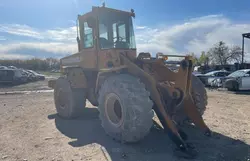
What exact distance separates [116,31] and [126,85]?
7.58 ft

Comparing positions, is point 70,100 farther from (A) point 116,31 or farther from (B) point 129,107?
(B) point 129,107

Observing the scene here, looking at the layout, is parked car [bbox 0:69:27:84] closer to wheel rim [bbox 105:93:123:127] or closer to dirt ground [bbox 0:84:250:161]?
dirt ground [bbox 0:84:250:161]

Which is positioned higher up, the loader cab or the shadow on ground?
the loader cab

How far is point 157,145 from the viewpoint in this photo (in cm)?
486

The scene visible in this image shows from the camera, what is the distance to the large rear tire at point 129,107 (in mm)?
4352

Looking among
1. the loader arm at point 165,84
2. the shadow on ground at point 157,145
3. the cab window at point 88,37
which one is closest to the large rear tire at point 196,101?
the shadow on ground at point 157,145

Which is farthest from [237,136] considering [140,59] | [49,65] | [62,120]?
[49,65]

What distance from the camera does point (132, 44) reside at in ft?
21.1

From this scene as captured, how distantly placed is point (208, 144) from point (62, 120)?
4.72 m

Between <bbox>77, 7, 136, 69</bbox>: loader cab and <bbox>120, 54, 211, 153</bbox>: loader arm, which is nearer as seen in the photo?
<bbox>120, 54, 211, 153</bbox>: loader arm

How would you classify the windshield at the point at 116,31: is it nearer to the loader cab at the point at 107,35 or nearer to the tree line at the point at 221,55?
the loader cab at the point at 107,35

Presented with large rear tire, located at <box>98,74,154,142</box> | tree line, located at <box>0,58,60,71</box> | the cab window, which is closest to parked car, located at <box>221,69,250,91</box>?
the cab window

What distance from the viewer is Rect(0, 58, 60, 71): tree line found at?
47266 millimetres

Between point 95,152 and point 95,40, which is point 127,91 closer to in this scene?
point 95,152
